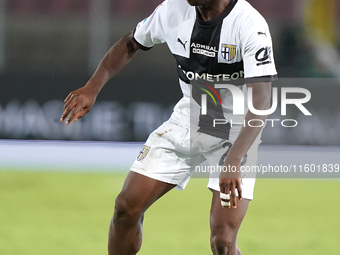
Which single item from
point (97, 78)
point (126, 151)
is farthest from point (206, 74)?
point (126, 151)

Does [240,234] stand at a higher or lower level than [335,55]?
lower

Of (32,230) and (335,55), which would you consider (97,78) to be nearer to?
(32,230)

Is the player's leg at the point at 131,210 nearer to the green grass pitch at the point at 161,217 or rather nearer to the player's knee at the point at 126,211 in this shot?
the player's knee at the point at 126,211

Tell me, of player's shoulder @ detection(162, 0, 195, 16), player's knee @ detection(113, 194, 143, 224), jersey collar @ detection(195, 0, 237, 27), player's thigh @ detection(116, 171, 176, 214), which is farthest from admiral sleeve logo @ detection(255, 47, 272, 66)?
player's knee @ detection(113, 194, 143, 224)

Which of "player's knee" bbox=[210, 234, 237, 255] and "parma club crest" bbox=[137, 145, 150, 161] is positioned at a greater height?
"parma club crest" bbox=[137, 145, 150, 161]

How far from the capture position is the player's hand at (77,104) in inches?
111

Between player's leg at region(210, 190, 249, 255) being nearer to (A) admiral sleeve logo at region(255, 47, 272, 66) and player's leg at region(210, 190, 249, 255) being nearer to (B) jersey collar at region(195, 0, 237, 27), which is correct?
(A) admiral sleeve logo at region(255, 47, 272, 66)

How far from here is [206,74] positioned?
9.79 feet

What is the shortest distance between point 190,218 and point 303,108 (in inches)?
97.0

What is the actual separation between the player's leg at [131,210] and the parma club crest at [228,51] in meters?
0.78

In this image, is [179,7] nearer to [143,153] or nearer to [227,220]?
[143,153]

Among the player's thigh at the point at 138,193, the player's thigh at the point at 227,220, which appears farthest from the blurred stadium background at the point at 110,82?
the player's thigh at the point at 227,220

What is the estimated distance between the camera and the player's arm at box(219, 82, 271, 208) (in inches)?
97.3

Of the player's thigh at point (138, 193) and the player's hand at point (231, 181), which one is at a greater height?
the player's hand at point (231, 181)
